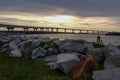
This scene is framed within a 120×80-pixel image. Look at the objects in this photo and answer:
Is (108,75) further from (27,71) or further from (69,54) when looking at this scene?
(27,71)

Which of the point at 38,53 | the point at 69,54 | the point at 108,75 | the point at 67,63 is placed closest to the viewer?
the point at 108,75

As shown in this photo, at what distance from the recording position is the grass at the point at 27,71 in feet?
33.0

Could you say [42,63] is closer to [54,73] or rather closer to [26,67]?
[26,67]

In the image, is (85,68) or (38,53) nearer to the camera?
(85,68)

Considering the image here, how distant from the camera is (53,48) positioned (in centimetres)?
1459

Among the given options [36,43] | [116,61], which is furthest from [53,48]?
[116,61]

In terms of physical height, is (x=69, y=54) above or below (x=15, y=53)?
above

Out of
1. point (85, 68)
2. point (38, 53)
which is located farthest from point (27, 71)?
point (85, 68)

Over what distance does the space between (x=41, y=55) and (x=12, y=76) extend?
3.24m

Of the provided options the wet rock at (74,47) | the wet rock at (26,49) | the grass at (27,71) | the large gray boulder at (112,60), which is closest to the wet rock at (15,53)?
the wet rock at (26,49)

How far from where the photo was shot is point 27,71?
1129cm

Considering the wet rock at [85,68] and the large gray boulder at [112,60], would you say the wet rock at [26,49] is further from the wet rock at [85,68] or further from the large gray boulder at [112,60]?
the large gray boulder at [112,60]

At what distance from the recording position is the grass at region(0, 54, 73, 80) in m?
10.0

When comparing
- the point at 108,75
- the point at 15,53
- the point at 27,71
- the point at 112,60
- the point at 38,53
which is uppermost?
the point at 112,60
